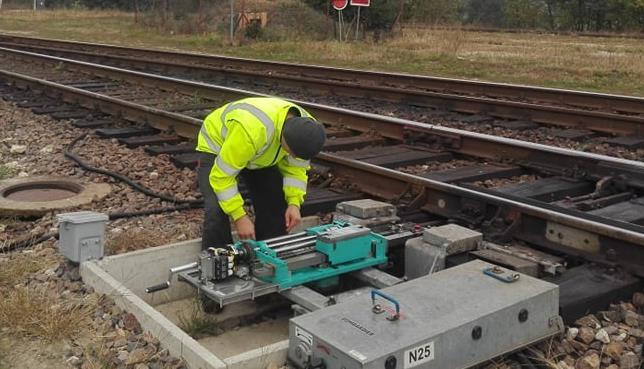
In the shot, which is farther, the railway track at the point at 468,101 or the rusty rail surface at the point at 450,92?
the rusty rail surface at the point at 450,92

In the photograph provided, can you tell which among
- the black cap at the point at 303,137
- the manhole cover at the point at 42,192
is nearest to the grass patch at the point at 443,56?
the manhole cover at the point at 42,192

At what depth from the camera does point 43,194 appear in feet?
22.2

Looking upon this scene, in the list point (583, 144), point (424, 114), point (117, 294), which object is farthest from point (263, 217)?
point (424, 114)

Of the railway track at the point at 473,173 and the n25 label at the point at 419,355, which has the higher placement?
the railway track at the point at 473,173

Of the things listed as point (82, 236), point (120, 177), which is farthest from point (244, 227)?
point (120, 177)

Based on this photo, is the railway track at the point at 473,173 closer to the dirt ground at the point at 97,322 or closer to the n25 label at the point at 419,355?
the dirt ground at the point at 97,322

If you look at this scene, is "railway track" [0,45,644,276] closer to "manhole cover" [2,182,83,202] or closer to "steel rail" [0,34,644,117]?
"manhole cover" [2,182,83,202]

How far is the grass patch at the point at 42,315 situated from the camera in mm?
3898

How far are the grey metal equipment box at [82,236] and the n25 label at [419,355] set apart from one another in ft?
→ 7.44

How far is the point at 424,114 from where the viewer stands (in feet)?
34.9

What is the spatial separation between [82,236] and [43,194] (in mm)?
2461

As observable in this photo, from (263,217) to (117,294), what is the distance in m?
1.25

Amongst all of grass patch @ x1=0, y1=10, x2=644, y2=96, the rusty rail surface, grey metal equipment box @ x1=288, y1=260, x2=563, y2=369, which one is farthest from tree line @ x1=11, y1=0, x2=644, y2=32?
grey metal equipment box @ x1=288, y1=260, x2=563, y2=369

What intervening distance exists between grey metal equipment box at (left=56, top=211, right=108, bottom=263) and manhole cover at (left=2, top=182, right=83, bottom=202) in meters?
2.12
